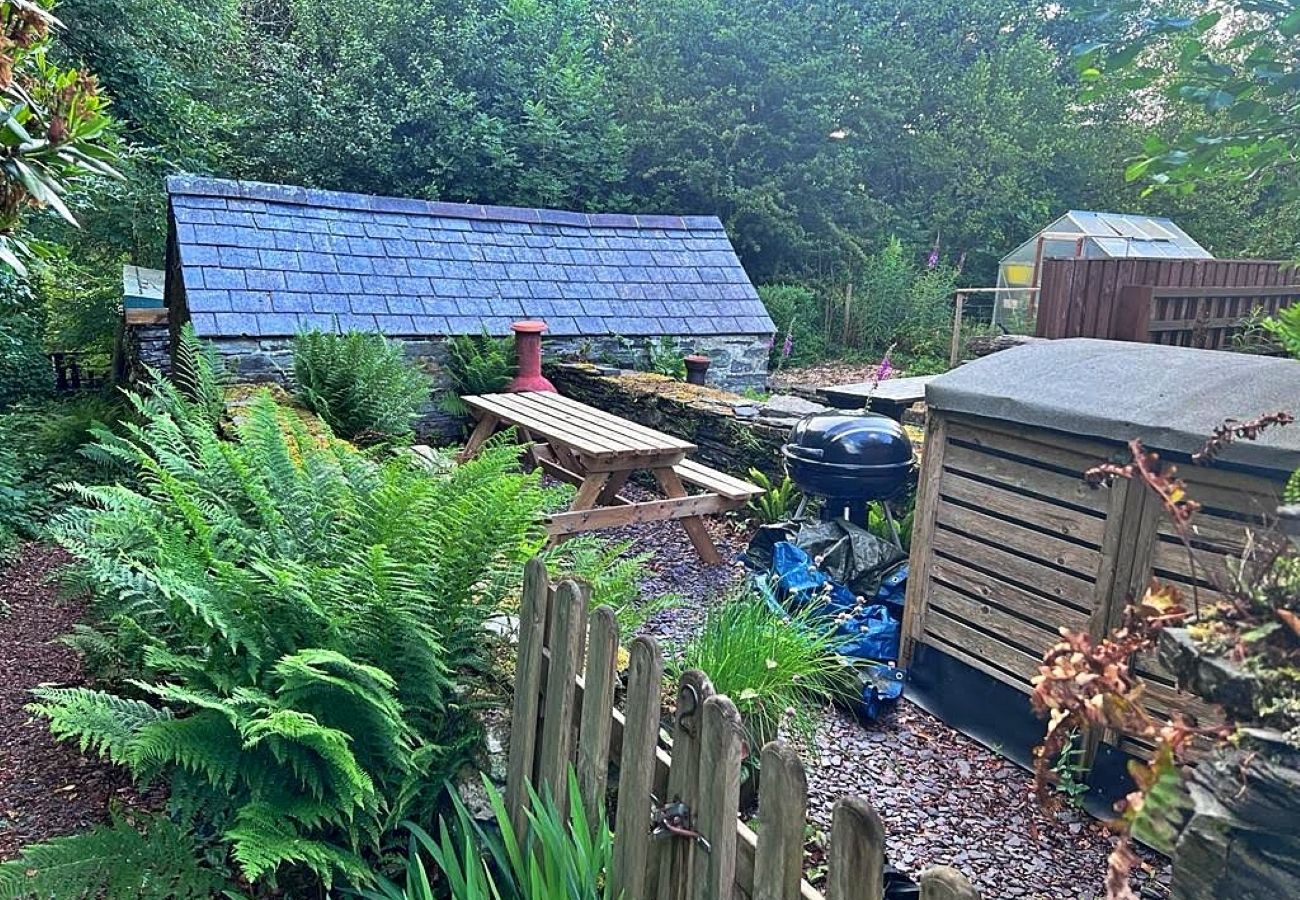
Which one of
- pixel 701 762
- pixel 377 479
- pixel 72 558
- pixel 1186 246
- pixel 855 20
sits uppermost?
pixel 855 20

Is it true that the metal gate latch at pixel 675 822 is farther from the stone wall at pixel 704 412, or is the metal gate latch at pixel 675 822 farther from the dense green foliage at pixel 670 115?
the dense green foliage at pixel 670 115

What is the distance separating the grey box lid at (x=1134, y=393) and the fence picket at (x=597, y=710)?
180 cm

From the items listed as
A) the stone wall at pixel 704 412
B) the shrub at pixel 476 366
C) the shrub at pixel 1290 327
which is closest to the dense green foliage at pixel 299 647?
the shrub at pixel 1290 327

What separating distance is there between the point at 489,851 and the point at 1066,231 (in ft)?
42.7

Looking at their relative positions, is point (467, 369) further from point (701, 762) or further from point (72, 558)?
point (701, 762)

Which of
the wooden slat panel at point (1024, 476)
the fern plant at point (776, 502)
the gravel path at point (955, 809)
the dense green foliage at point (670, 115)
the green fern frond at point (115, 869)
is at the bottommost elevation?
the gravel path at point (955, 809)

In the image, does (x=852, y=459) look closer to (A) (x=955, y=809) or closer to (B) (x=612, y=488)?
(B) (x=612, y=488)

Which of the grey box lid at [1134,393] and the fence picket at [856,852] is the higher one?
the grey box lid at [1134,393]

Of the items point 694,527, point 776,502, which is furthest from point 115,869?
→ point 776,502

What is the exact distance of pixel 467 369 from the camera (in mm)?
7719

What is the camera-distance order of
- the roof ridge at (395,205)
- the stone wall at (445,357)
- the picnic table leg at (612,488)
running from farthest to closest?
1. the roof ridge at (395,205)
2. the stone wall at (445,357)
3. the picnic table leg at (612,488)

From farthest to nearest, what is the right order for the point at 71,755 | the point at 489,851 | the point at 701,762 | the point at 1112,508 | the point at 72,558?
the point at 72,558, the point at 1112,508, the point at 71,755, the point at 489,851, the point at 701,762

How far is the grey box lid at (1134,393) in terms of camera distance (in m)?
2.50

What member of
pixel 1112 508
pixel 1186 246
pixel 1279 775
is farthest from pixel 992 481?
pixel 1186 246
